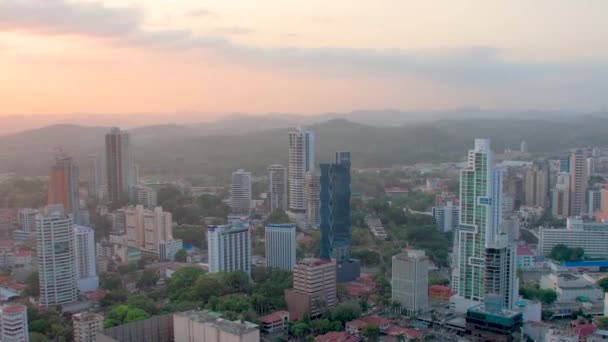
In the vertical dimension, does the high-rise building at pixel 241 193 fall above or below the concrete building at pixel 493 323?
above

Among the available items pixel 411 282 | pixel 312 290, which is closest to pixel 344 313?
pixel 312 290

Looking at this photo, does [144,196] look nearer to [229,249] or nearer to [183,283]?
[229,249]

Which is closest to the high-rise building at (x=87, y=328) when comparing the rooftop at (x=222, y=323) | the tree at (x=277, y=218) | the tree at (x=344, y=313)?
the rooftop at (x=222, y=323)

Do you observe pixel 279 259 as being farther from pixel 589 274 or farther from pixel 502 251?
pixel 589 274

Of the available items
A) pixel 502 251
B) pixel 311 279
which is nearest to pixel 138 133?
pixel 311 279

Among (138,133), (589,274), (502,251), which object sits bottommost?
(589,274)

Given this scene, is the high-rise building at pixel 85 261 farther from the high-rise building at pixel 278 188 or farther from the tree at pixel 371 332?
the high-rise building at pixel 278 188
